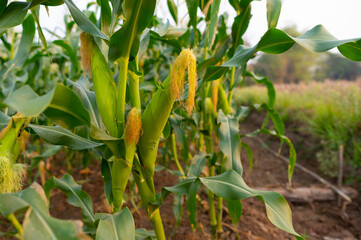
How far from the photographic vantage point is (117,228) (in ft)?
2.14

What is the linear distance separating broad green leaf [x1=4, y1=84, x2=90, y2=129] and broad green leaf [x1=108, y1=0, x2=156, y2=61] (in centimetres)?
19

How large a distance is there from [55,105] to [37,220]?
26 cm

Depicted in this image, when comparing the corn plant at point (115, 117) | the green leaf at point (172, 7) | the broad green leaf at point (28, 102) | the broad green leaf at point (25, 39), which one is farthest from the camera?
the green leaf at point (172, 7)

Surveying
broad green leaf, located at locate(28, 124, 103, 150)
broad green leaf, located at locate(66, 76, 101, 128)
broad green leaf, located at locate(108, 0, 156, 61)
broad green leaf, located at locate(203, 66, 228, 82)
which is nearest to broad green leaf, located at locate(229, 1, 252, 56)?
broad green leaf, located at locate(203, 66, 228, 82)

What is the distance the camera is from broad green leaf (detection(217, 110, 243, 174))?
1113mm

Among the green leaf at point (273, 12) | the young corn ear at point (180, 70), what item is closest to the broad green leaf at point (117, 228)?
the young corn ear at point (180, 70)

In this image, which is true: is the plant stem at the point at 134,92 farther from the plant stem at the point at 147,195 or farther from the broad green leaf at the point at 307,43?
the broad green leaf at the point at 307,43

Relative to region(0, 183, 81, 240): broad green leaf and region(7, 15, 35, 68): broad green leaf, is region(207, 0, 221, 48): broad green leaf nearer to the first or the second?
region(7, 15, 35, 68): broad green leaf

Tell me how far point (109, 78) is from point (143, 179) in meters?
0.37

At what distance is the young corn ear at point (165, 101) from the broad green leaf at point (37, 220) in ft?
1.08

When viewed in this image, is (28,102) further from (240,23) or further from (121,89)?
(240,23)

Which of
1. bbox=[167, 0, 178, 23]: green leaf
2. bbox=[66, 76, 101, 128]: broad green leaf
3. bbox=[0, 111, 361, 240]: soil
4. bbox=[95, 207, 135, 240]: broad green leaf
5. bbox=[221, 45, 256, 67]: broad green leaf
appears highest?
bbox=[167, 0, 178, 23]: green leaf

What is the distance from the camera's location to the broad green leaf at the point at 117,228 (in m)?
0.62

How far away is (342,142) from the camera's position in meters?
2.84
